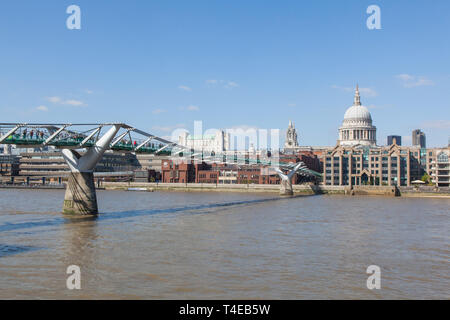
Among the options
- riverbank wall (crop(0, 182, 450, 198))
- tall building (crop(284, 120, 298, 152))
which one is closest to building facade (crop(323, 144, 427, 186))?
riverbank wall (crop(0, 182, 450, 198))

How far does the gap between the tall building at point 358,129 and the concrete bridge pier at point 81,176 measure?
409 feet

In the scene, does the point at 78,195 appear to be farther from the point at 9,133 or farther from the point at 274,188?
the point at 274,188

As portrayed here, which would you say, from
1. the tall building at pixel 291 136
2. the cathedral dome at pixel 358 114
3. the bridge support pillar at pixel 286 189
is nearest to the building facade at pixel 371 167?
the bridge support pillar at pixel 286 189

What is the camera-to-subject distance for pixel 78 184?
40000 mm

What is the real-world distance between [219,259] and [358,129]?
143948 mm

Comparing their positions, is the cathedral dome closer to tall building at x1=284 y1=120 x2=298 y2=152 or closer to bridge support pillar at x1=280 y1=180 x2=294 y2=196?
tall building at x1=284 y1=120 x2=298 y2=152

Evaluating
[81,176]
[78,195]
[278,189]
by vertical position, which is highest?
[81,176]

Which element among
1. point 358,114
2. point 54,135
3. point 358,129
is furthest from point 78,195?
point 358,114

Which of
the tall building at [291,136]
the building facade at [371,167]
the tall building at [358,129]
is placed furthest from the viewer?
the tall building at [291,136]

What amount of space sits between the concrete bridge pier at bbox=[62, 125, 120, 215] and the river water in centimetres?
395

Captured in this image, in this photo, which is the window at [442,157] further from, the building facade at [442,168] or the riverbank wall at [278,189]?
the riverbank wall at [278,189]

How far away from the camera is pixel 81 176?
131 feet

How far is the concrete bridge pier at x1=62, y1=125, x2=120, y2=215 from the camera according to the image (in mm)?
39812

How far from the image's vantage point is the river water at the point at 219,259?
15.7 m
